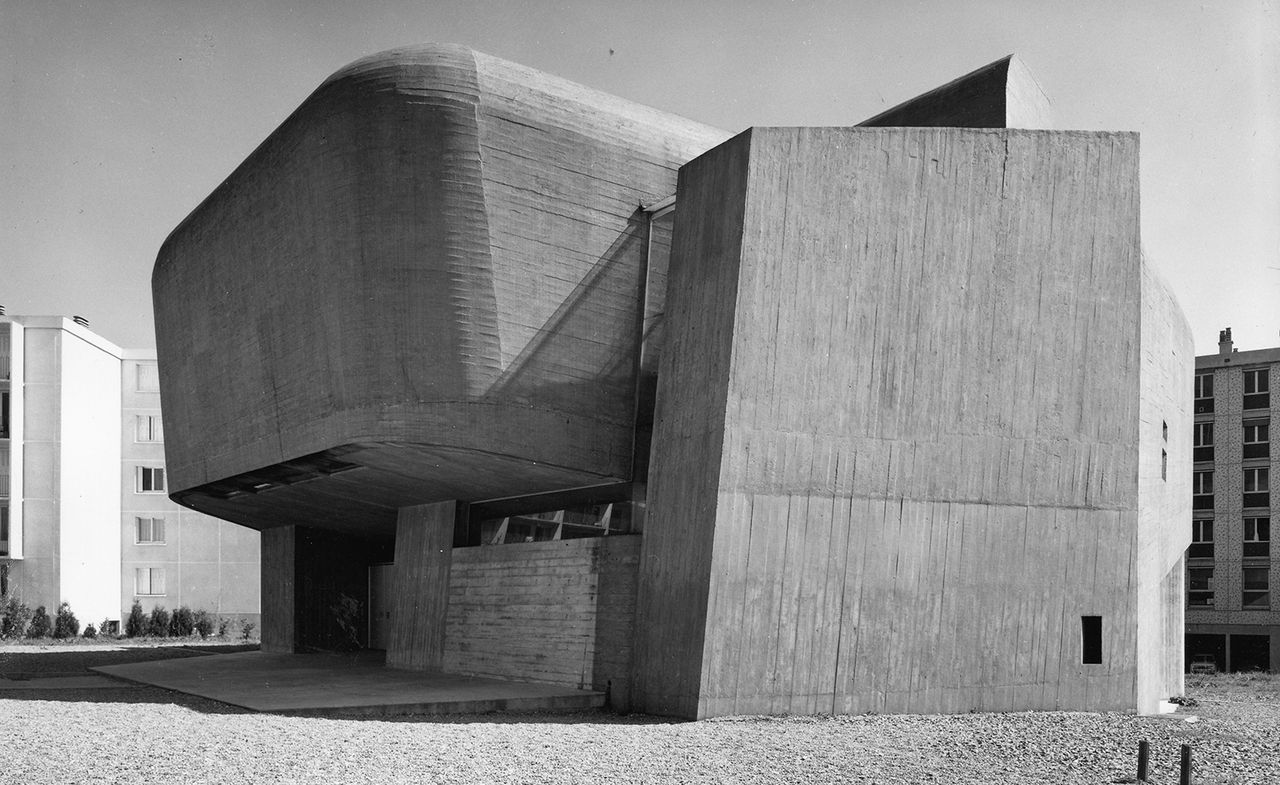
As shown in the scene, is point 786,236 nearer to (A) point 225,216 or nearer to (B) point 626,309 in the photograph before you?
(B) point 626,309

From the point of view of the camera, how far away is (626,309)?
17.6 metres

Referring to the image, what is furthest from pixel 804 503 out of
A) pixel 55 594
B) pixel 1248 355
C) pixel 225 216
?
pixel 1248 355

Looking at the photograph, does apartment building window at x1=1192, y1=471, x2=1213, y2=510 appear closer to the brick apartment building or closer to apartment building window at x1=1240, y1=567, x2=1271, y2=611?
the brick apartment building

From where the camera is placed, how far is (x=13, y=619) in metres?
38.8

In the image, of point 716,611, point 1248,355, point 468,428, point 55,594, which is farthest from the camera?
point 1248,355

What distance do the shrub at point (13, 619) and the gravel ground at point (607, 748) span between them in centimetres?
2655

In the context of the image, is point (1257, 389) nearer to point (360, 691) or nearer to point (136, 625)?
point (136, 625)

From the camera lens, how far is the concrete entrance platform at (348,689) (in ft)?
49.4

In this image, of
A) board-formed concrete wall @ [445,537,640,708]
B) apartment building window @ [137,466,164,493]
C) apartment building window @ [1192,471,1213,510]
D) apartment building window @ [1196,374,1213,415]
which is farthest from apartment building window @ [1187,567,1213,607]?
apartment building window @ [137,466,164,493]

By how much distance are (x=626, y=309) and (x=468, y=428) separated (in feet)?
9.34

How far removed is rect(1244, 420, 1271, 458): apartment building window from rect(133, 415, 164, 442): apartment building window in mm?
42349

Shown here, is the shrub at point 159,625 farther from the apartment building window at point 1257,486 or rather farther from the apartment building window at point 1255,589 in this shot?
the apartment building window at point 1257,486

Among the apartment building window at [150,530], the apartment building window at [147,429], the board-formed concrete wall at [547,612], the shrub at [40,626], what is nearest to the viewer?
the board-formed concrete wall at [547,612]

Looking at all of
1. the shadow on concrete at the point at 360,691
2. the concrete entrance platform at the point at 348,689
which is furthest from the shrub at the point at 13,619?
the shadow on concrete at the point at 360,691
